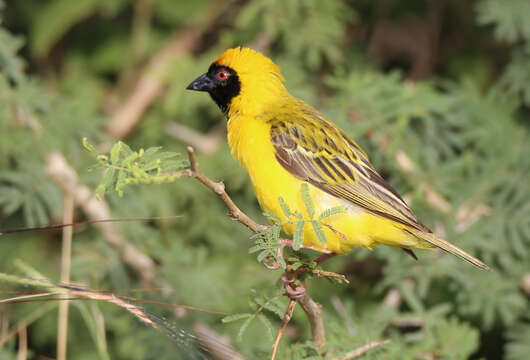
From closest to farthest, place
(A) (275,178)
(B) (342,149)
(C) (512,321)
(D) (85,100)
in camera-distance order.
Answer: (A) (275,178) < (B) (342,149) < (C) (512,321) < (D) (85,100)

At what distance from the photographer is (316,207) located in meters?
2.83

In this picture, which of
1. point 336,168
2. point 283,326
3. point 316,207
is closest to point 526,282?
point 336,168

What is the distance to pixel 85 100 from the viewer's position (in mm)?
4863

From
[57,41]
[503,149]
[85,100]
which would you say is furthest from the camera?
[57,41]

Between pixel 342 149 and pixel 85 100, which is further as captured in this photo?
pixel 85 100

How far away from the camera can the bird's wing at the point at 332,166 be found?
2826 millimetres

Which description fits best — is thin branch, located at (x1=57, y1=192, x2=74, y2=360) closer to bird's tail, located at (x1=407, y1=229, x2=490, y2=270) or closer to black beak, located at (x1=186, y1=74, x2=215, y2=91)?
black beak, located at (x1=186, y1=74, x2=215, y2=91)

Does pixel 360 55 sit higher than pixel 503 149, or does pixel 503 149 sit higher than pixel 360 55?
pixel 360 55

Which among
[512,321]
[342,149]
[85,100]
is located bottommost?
[512,321]

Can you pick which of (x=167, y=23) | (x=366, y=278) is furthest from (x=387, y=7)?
(x=366, y=278)

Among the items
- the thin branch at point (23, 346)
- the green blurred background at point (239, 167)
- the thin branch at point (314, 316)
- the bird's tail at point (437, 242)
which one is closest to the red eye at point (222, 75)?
the green blurred background at point (239, 167)

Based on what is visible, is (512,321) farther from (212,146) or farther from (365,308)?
(212,146)

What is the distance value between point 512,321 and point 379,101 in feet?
5.79

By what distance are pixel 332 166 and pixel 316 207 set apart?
0.26 metres
